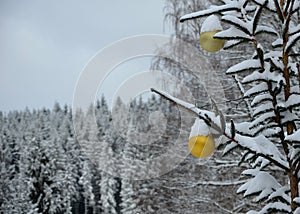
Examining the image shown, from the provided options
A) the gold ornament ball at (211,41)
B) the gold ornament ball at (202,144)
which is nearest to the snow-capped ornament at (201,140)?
the gold ornament ball at (202,144)

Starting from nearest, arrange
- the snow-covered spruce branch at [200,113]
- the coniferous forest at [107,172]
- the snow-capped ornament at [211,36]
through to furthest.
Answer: the snow-covered spruce branch at [200,113] → the snow-capped ornament at [211,36] → the coniferous forest at [107,172]

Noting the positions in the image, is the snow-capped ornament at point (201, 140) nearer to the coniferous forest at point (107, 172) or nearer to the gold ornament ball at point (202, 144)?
the gold ornament ball at point (202, 144)

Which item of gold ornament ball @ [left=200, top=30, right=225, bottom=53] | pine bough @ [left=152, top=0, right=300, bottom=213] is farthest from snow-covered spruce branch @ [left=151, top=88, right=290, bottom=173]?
gold ornament ball @ [left=200, top=30, right=225, bottom=53]

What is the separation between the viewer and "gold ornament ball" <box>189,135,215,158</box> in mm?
889

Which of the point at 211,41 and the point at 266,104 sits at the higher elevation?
the point at 211,41

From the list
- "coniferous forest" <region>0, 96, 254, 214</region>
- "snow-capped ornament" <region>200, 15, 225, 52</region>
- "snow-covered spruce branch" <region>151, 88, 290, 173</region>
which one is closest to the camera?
"snow-covered spruce branch" <region>151, 88, 290, 173</region>

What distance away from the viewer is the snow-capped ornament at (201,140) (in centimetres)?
89

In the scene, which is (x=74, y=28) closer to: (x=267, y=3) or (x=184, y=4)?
(x=184, y=4)

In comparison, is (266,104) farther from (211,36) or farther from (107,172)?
(107,172)

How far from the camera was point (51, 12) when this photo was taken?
93.2 metres

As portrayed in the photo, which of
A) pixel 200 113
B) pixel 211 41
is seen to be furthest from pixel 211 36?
pixel 200 113

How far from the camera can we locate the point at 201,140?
2.92 feet

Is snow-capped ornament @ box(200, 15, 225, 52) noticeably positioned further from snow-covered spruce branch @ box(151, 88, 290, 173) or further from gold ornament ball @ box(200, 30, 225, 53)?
snow-covered spruce branch @ box(151, 88, 290, 173)

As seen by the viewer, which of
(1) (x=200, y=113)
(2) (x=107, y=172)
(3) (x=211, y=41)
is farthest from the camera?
(2) (x=107, y=172)
